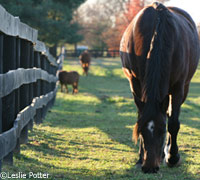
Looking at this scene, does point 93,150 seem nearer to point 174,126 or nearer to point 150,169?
point 174,126

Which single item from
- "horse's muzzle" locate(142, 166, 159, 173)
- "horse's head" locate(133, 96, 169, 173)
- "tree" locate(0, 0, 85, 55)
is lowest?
"horse's muzzle" locate(142, 166, 159, 173)

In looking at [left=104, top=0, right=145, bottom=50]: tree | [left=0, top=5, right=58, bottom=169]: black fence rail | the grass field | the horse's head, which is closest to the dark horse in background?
the horse's head

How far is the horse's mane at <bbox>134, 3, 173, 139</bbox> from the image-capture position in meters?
3.78

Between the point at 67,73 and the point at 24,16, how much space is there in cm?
609

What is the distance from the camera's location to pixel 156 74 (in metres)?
3.85

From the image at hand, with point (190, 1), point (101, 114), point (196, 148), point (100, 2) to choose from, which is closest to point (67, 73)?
point (101, 114)

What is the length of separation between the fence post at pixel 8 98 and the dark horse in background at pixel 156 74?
1372 millimetres

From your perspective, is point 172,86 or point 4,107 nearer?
point 4,107

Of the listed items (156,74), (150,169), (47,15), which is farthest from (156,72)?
(47,15)

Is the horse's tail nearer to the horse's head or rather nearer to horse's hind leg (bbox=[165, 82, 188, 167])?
the horse's head

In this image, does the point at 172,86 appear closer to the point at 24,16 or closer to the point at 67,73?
the point at 67,73

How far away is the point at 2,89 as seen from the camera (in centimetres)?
349

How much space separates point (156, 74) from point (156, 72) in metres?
0.02

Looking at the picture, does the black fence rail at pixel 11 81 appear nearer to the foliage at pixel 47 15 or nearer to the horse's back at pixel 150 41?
the horse's back at pixel 150 41
